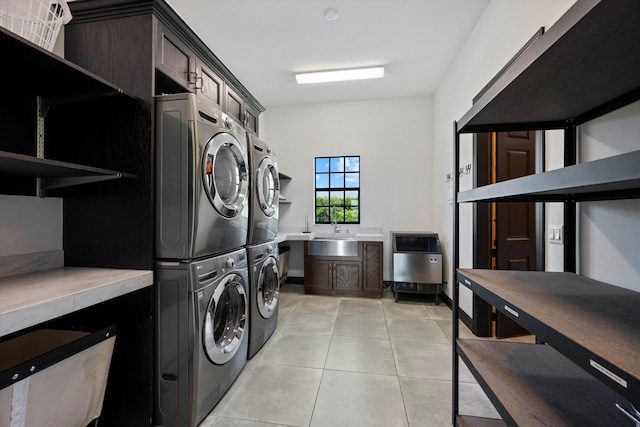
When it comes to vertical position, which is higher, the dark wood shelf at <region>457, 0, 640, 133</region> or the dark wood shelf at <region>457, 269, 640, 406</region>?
the dark wood shelf at <region>457, 0, 640, 133</region>

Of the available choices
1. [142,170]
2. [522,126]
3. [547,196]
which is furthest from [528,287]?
[142,170]

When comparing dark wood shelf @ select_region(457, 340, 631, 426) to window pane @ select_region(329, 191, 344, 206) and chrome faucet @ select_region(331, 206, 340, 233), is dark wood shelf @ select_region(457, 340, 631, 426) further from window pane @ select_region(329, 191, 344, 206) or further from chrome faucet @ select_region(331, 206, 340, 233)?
window pane @ select_region(329, 191, 344, 206)

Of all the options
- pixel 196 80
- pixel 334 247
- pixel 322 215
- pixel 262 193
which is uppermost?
pixel 196 80

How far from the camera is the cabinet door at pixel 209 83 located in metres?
1.96

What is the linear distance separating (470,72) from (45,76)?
11.2 feet

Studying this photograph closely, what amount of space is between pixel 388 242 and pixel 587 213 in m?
2.98

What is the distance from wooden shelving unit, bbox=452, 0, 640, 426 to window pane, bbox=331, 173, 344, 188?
297 centimetres

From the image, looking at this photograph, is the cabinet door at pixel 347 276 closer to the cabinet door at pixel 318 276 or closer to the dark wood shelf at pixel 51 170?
the cabinet door at pixel 318 276

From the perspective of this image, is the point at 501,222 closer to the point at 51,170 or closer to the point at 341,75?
the point at 341,75

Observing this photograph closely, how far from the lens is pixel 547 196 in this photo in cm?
136

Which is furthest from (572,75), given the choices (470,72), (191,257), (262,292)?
(262,292)

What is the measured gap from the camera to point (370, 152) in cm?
432

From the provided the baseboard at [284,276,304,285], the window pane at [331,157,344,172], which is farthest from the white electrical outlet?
the baseboard at [284,276,304,285]

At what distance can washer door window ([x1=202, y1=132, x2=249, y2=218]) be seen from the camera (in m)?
1.50
